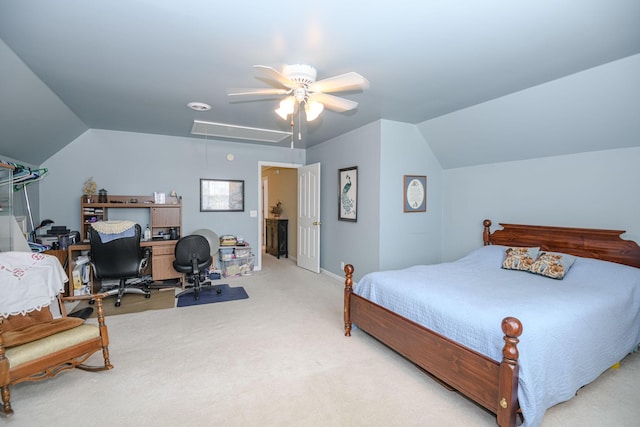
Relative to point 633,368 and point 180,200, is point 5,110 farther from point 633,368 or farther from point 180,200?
point 633,368

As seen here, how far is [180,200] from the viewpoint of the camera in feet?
17.1

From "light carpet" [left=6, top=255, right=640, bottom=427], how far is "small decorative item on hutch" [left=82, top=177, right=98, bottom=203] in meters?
2.36

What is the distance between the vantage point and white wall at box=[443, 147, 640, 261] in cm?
304

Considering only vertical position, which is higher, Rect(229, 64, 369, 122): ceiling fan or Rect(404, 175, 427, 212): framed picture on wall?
Rect(229, 64, 369, 122): ceiling fan

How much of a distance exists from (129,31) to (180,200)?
3.46 meters

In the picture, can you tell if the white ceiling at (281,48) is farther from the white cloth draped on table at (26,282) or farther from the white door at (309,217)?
the white door at (309,217)

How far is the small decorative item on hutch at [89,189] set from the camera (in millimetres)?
4639

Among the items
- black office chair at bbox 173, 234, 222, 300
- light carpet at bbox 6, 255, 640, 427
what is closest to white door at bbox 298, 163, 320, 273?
black office chair at bbox 173, 234, 222, 300

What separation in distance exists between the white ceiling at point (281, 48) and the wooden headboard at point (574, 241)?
5.45ft

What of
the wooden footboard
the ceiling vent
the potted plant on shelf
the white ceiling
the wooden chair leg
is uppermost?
the white ceiling

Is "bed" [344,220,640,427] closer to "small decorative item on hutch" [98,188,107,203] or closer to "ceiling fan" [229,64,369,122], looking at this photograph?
"ceiling fan" [229,64,369,122]

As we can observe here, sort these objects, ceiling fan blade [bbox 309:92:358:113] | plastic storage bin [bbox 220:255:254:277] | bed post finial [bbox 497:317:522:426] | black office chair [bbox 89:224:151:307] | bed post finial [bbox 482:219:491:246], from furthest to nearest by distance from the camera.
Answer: plastic storage bin [bbox 220:255:254:277], bed post finial [bbox 482:219:491:246], black office chair [bbox 89:224:151:307], ceiling fan blade [bbox 309:92:358:113], bed post finial [bbox 497:317:522:426]

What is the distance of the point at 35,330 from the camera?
7.29ft

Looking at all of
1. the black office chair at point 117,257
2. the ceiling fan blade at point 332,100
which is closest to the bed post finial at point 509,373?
the ceiling fan blade at point 332,100
